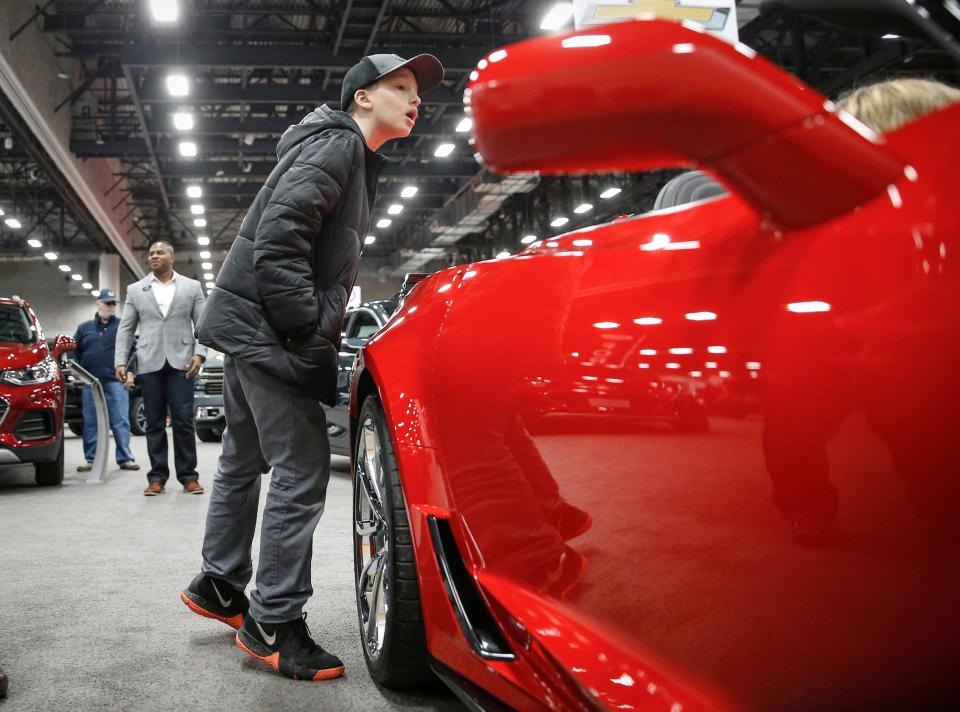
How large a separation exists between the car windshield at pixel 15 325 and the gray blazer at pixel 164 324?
36.9 inches

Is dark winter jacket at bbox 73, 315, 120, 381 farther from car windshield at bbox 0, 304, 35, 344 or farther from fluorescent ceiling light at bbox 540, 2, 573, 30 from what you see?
fluorescent ceiling light at bbox 540, 2, 573, 30

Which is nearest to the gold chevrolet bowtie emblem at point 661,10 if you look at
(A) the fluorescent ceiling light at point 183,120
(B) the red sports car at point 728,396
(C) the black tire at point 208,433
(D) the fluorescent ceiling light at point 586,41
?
(B) the red sports car at point 728,396

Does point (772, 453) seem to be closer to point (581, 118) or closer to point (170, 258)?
point (581, 118)

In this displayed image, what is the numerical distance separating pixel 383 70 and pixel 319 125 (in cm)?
24

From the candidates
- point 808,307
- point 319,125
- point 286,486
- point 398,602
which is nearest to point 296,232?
point 319,125

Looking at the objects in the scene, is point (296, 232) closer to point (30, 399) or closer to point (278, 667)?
point (278, 667)

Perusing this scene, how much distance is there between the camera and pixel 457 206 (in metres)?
21.0

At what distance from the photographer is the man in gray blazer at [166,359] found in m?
5.70

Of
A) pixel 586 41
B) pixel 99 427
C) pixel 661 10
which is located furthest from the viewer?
pixel 99 427

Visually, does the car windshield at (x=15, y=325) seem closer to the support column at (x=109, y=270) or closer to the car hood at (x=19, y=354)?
the car hood at (x=19, y=354)

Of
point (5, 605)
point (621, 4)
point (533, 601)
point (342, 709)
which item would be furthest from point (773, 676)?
point (621, 4)

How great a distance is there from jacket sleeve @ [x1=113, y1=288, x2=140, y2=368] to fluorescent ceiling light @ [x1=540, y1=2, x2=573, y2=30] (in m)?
6.46

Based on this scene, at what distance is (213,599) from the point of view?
2.47 metres

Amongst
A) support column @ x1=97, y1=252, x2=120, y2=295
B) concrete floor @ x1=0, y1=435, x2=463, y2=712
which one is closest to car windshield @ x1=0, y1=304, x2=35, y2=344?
concrete floor @ x1=0, y1=435, x2=463, y2=712
